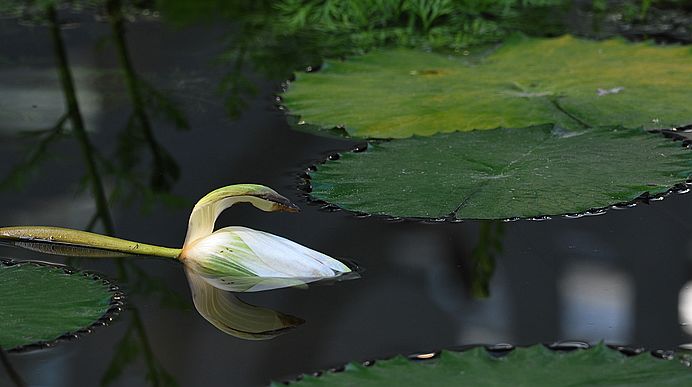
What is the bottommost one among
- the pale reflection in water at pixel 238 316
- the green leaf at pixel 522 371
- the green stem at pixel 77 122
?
the green stem at pixel 77 122

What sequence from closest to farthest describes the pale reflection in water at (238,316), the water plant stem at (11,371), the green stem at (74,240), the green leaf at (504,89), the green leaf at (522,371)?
the green leaf at (522,371) → the water plant stem at (11,371) → the pale reflection in water at (238,316) → the green stem at (74,240) → the green leaf at (504,89)

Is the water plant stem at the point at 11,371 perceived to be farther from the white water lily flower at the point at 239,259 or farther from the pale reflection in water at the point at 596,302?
the pale reflection in water at the point at 596,302

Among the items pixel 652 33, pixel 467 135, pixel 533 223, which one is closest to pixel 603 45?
pixel 652 33

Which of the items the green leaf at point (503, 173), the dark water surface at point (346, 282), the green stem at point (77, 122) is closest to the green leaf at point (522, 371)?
the dark water surface at point (346, 282)

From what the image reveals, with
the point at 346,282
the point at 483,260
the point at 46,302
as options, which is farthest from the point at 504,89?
the point at 46,302

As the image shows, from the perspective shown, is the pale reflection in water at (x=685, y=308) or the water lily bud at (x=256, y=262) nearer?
the pale reflection in water at (x=685, y=308)

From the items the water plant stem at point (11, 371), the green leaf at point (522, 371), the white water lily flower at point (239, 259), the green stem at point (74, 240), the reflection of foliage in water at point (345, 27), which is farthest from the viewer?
the reflection of foliage in water at point (345, 27)

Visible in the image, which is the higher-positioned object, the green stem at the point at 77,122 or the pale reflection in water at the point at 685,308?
the pale reflection in water at the point at 685,308

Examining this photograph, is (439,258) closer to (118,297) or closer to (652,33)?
(118,297)
